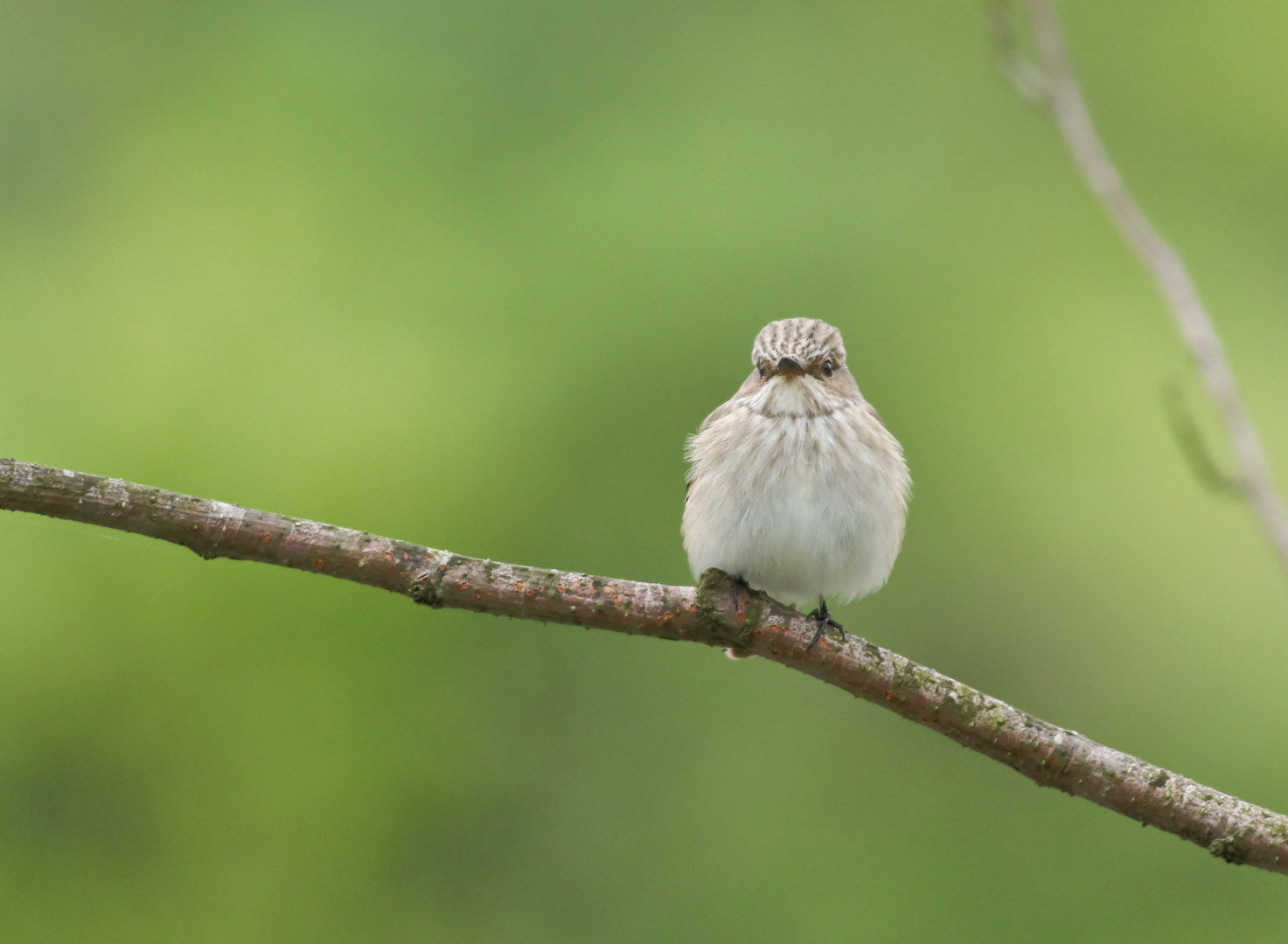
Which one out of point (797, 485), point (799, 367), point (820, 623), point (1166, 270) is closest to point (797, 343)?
point (799, 367)

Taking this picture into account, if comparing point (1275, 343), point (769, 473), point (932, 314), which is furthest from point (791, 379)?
point (1275, 343)

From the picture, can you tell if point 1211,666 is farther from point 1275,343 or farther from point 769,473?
point 769,473

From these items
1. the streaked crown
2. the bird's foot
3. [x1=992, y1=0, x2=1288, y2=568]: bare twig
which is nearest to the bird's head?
the streaked crown

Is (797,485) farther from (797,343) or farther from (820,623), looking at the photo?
(820,623)

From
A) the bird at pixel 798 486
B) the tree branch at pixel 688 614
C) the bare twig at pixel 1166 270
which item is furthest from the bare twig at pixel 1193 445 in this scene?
the bird at pixel 798 486

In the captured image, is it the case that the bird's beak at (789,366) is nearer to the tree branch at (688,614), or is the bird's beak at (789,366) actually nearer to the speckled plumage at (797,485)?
the speckled plumage at (797,485)
